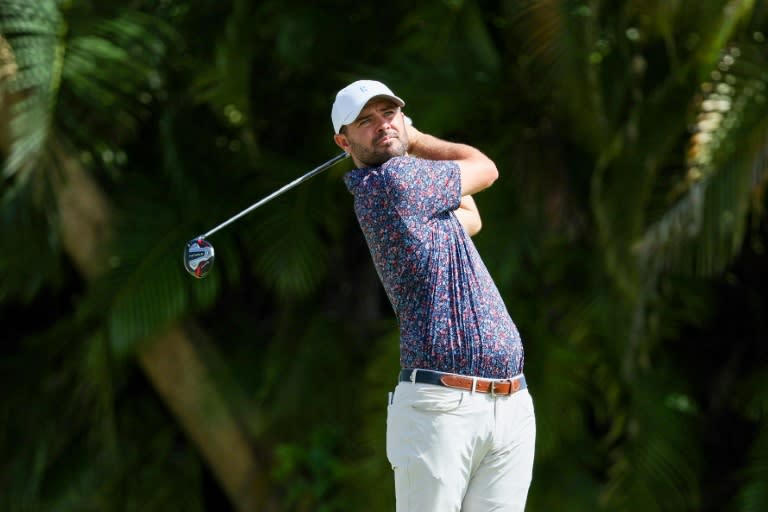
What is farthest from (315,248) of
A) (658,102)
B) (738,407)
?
(738,407)

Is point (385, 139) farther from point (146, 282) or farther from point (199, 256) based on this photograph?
point (146, 282)

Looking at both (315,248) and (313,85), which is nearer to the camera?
(315,248)

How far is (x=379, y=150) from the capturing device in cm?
323

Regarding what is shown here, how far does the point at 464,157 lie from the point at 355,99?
41 centimetres

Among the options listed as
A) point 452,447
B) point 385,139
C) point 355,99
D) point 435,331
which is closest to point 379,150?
point 385,139

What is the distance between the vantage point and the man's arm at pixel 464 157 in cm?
332

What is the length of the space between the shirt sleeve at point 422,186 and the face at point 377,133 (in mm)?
75

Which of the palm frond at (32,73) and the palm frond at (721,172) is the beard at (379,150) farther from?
the palm frond at (32,73)

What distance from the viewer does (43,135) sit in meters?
5.96

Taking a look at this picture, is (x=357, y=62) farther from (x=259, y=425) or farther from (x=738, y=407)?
(x=738, y=407)

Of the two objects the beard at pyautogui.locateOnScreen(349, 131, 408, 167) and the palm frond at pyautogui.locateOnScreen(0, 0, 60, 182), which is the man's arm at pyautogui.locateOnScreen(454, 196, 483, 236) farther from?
the palm frond at pyautogui.locateOnScreen(0, 0, 60, 182)

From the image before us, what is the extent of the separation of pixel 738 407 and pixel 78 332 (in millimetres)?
3787

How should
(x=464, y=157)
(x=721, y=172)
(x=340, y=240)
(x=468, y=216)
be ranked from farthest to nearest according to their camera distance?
(x=340, y=240) < (x=721, y=172) < (x=468, y=216) < (x=464, y=157)

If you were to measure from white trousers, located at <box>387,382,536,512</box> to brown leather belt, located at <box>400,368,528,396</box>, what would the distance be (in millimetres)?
14
